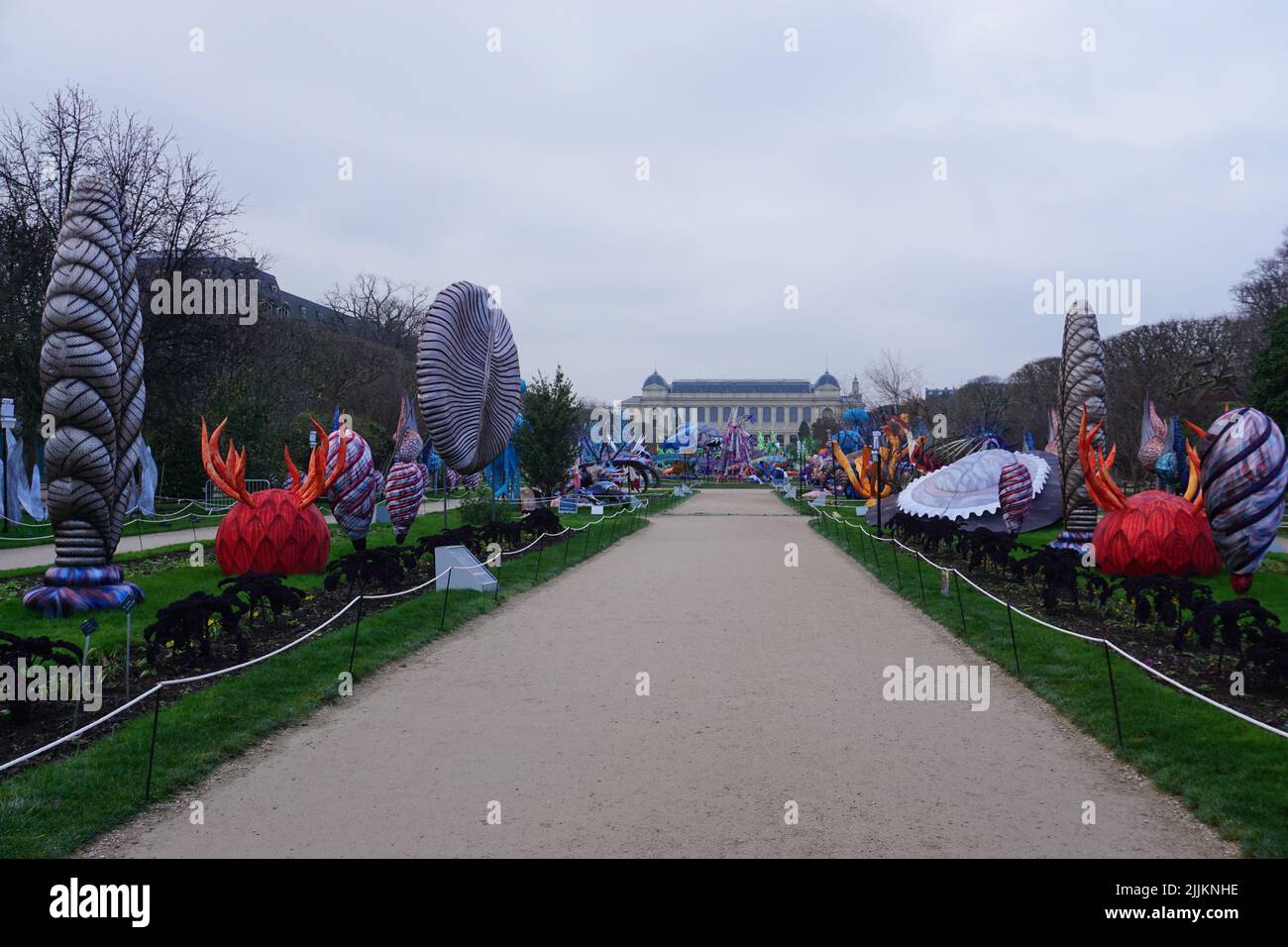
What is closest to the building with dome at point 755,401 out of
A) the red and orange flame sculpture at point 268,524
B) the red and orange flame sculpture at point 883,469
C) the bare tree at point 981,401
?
the bare tree at point 981,401

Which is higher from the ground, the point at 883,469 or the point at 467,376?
the point at 467,376

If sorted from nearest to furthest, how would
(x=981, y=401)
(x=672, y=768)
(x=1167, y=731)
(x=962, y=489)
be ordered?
(x=672, y=768) → (x=1167, y=731) → (x=962, y=489) → (x=981, y=401)

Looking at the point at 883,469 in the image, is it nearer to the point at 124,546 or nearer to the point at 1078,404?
the point at 1078,404

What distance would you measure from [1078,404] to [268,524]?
16032 mm

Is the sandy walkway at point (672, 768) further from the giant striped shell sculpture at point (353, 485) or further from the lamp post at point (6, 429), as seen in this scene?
the lamp post at point (6, 429)

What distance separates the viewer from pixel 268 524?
16.2 m

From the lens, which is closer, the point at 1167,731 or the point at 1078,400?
the point at 1167,731

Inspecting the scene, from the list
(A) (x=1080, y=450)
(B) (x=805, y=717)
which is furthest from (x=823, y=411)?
(B) (x=805, y=717)

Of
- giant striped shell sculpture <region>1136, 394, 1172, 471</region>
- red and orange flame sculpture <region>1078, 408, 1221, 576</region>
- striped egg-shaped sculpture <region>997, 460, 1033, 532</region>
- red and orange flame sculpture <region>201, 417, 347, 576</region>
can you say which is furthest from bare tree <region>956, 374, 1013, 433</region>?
red and orange flame sculpture <region>201, 417, 347, 576</region>

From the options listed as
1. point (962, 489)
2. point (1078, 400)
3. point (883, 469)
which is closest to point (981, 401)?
point (883, 469)

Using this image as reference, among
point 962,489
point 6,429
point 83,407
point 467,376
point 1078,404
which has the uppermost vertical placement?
point 467,376

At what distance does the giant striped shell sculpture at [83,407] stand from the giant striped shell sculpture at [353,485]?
227 inches

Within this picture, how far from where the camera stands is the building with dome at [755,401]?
14775 centimetres
